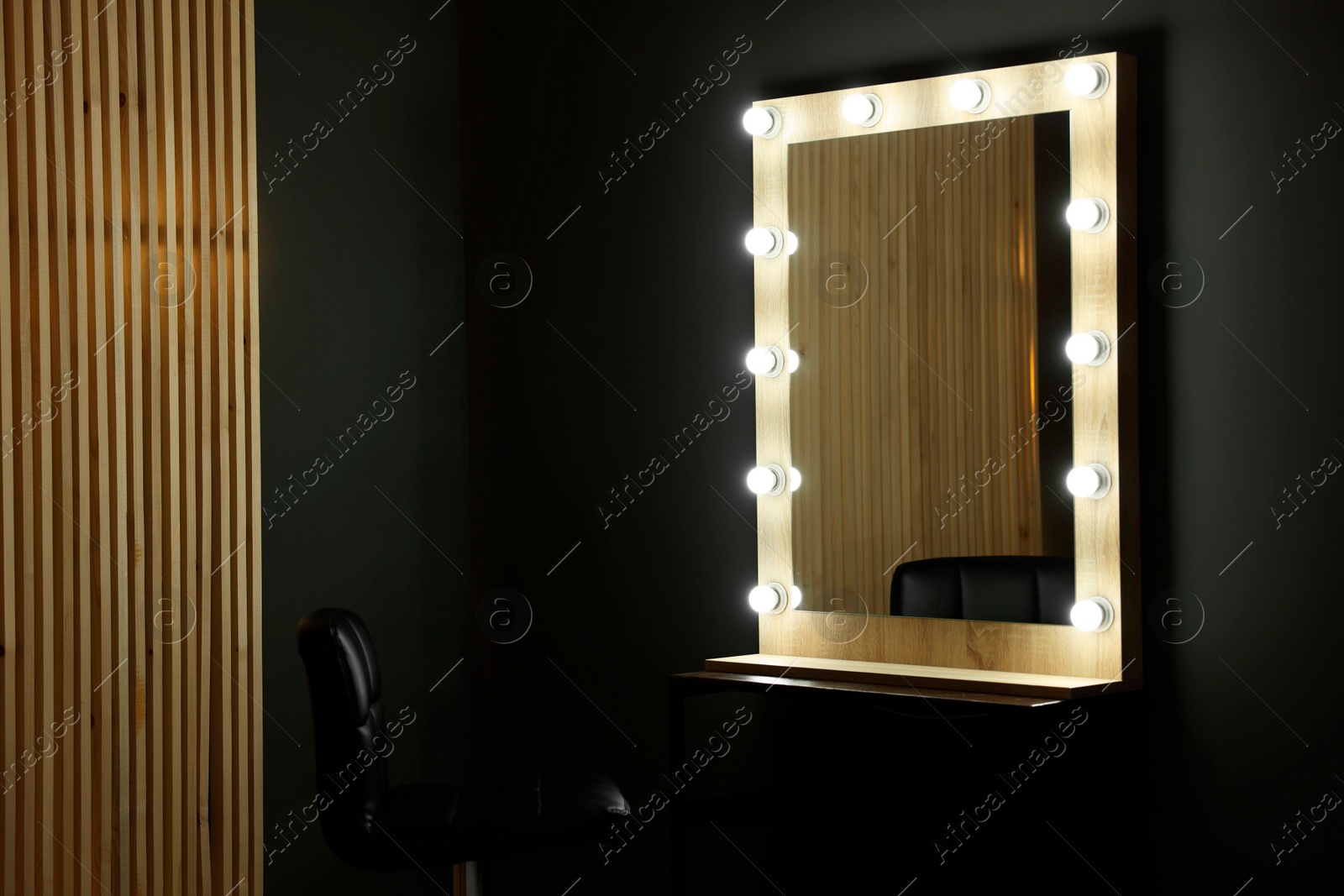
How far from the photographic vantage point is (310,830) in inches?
125

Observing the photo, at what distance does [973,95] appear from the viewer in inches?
113

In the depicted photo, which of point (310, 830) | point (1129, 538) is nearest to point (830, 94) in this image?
point (1129, 538)

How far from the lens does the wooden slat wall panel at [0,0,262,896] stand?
2463 mm

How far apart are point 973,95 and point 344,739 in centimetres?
189

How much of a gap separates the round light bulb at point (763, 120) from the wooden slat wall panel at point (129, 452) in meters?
1.16

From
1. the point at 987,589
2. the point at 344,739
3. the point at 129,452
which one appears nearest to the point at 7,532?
the point at 129,452

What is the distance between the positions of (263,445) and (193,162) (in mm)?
671

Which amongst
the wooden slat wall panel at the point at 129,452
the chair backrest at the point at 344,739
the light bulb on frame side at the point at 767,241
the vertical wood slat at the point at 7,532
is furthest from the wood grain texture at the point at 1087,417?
the vertical wood slat at the point at 7,532

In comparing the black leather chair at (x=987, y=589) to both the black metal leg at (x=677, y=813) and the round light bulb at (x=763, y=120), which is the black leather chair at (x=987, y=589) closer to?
the black metal leg at (x=677, y=813)

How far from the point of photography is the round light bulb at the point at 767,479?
3145mm

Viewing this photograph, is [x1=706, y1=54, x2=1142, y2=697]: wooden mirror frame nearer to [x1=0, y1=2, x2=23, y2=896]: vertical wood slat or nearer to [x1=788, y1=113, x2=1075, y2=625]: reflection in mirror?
[x1=788, y1=113, x2=1075, y2=625]: reflection in mirror

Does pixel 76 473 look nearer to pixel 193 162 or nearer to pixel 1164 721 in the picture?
pixel 193 162

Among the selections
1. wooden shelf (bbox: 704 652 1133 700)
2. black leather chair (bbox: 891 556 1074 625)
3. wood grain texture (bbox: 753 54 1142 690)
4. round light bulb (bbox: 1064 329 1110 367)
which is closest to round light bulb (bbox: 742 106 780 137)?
wood grain texture (bbox: 753 54 1142 690)

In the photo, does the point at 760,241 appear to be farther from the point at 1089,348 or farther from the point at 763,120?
the point at 1089,348
